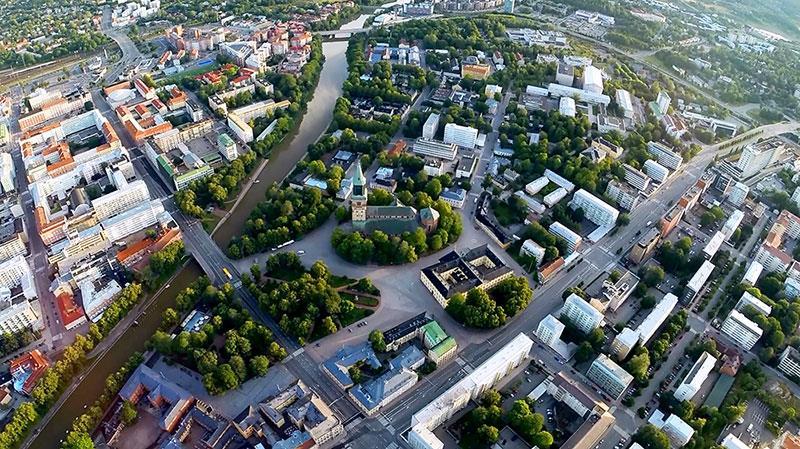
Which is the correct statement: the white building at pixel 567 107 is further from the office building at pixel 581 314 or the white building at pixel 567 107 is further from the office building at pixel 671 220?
the office building at pixel 581 314

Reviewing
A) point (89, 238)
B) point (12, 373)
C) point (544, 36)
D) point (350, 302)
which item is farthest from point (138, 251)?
point (544, 36)

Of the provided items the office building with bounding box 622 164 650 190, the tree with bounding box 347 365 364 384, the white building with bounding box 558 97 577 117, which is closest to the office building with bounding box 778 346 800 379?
the office building with bounding box 622 164 650 190

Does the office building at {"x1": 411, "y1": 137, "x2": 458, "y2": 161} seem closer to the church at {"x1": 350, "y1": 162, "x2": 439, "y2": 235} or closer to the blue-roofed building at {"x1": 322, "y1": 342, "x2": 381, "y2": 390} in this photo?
the church at {"x1": 350, "y1": 162, "x2": 439, "y2": 235}

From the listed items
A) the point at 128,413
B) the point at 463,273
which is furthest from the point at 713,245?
the point at 128,413

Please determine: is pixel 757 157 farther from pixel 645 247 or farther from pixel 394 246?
pixel 394 246

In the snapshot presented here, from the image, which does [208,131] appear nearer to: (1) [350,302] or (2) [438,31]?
(1) [350,302]

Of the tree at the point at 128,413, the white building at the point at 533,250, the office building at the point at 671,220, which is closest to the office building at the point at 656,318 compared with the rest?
the office building at the point at 671,220
